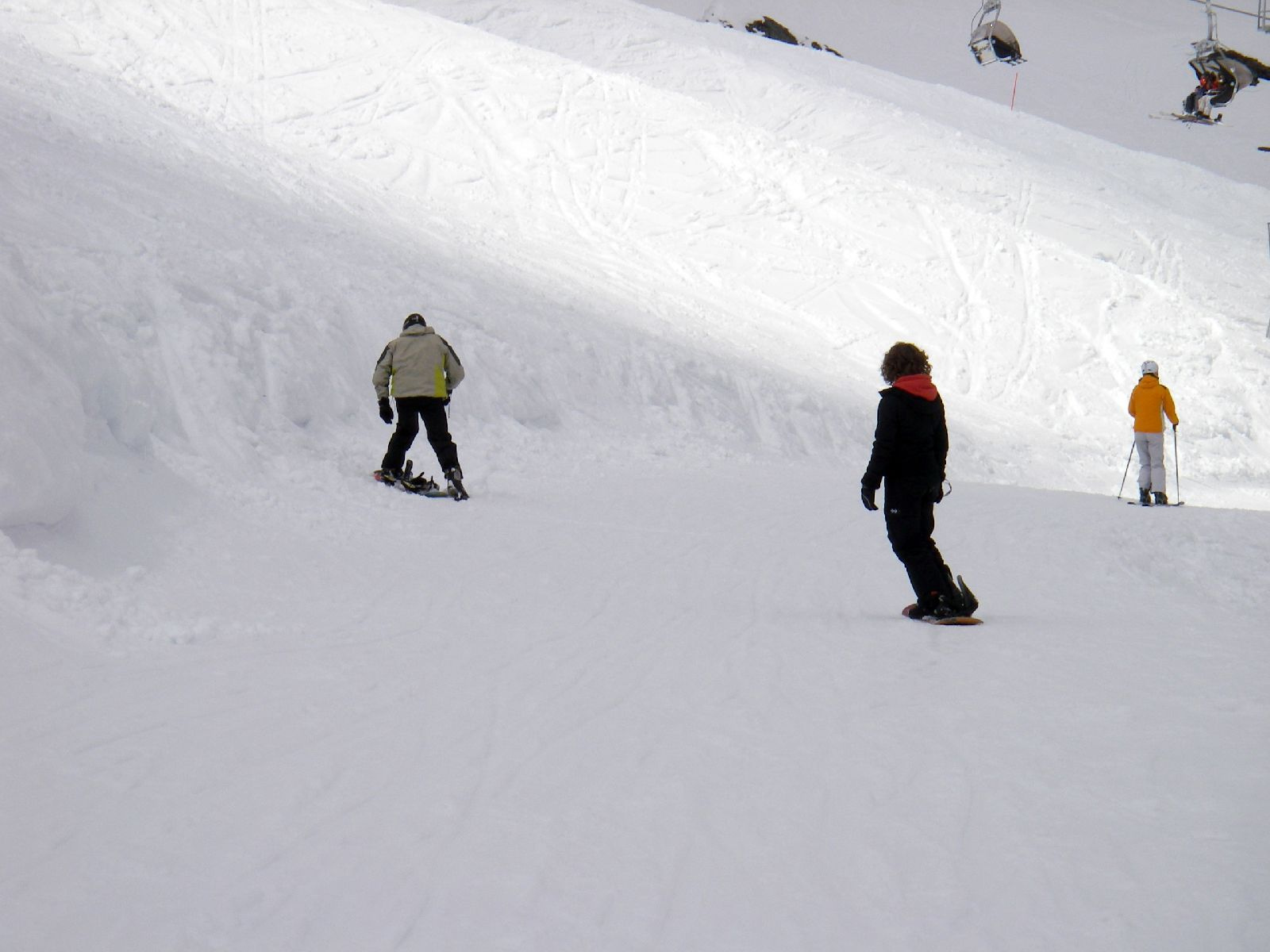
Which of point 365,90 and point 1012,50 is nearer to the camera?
point 365,90

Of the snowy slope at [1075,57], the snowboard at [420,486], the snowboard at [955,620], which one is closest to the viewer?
the snowboard at [955,620]

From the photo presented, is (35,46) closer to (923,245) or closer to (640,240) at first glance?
(640,240)

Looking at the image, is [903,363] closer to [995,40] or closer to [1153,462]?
[1153,462]

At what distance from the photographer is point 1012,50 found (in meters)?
36.1

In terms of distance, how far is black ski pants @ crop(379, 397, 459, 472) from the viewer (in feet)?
34.4

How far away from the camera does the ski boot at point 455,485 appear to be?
1042cm

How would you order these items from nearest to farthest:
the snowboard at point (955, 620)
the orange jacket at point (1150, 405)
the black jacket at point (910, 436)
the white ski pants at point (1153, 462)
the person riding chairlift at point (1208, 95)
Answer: the black jacket at point (910, 436)
the snowboard at point (955, 620)
the orange jacket at point (1150, 405)
the white ski pants at point (1153, 462)
the person riding chairlift at point (1208, 95)

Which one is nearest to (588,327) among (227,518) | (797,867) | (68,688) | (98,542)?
(227,518)

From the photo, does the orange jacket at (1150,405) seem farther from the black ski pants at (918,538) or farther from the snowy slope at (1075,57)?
the snowy slope at (1075,57)

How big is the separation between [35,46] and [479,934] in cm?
2579

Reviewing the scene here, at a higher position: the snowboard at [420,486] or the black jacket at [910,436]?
the black jacket at [910,436]

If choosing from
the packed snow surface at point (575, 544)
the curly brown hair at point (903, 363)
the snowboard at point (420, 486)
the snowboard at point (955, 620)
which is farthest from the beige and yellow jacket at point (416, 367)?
the snowboard at point (955, 620)

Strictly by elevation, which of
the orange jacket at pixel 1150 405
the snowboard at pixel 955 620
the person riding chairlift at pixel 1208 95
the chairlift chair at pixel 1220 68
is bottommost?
the snowboard at pixel 955 620

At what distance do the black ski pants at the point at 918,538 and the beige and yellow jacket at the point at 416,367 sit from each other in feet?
17.0
